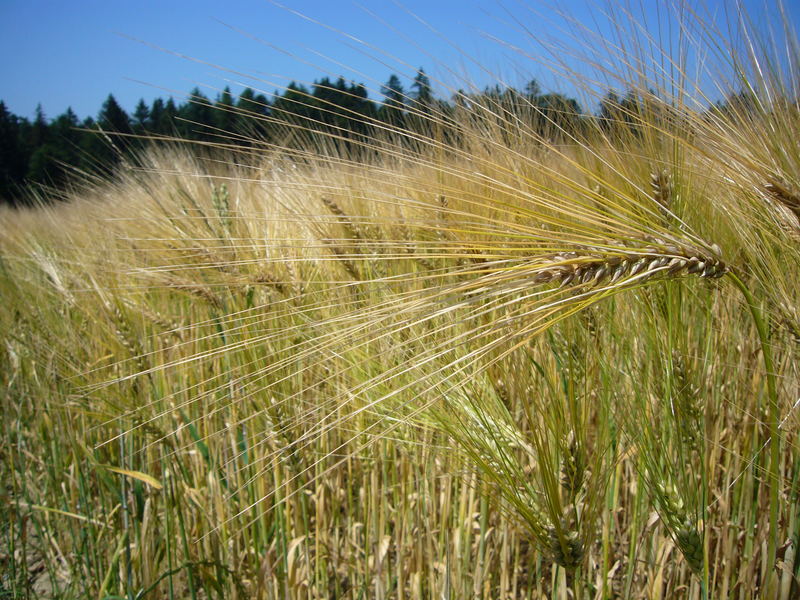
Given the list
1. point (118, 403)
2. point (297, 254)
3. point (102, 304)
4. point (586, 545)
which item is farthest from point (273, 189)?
point (586, 545)

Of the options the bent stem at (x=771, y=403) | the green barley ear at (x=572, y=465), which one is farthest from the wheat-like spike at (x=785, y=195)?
the green barley ear at (x=572, y=465)

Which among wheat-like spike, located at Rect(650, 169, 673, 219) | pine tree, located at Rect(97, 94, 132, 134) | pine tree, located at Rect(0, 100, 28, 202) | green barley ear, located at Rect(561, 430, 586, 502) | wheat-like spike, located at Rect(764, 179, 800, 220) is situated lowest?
green barley ear, located at Rect(561, 430, 586, 502)

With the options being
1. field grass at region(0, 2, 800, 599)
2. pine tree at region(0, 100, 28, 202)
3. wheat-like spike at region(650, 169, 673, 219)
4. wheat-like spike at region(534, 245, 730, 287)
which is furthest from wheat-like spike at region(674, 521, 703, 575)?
pine tree at region(0, 100, 28, 202)

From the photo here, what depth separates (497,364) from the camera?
3.27ft

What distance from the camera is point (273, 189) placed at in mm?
1591

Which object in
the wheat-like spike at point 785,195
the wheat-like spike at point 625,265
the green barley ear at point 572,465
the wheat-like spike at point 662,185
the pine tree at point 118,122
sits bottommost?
the green barley ear at point 572,465

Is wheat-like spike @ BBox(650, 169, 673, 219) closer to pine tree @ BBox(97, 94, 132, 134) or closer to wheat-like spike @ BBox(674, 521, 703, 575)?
wheat-like spike @ BBox(674, 521, 703, 575)

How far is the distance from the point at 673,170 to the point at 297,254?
965 millimetres

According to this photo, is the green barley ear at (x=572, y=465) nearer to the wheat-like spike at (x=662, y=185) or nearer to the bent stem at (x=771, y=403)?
the bent stem at (x=771, y=403)

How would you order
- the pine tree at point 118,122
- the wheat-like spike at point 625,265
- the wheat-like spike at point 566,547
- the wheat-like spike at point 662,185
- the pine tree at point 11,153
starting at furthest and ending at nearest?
the pine tree at point 11,153
the pine tree at point 118,122
the wheat-like spike at point 662,185
the wheat-like spike at point 566,547
the wheat-like spike at point 625,265

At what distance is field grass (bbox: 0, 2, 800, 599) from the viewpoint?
0.66 m

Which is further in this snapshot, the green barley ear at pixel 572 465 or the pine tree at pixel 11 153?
the pine tree at pixel 11 153

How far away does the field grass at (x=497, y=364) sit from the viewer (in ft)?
2.16

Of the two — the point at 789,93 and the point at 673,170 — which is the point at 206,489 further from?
the point at 789,93
